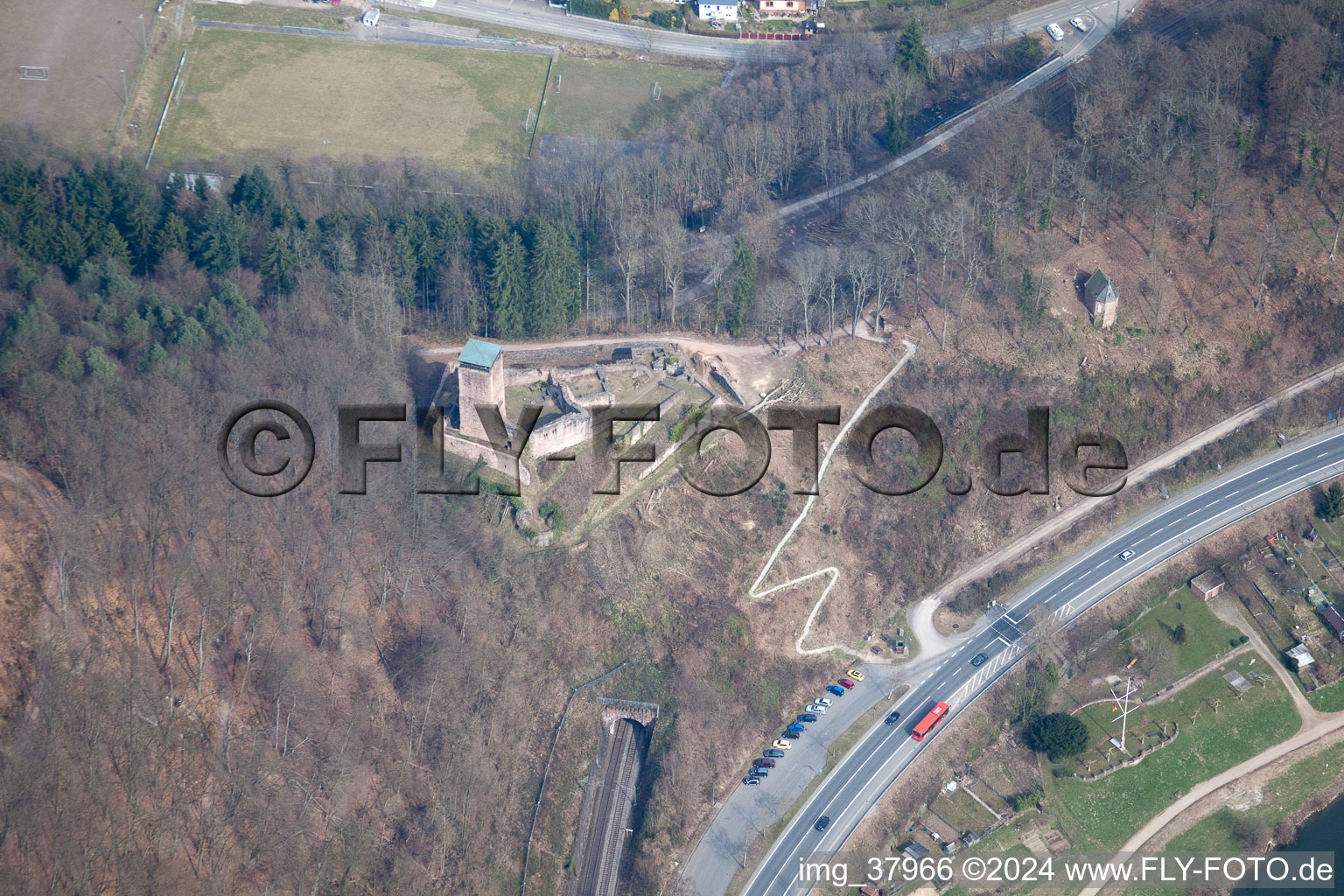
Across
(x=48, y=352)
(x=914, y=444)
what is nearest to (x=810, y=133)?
(x=914, y=444)

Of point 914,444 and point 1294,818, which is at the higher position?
point 914,444

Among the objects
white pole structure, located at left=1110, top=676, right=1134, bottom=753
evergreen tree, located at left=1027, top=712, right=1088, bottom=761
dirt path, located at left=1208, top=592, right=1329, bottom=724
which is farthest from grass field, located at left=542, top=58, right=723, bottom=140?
evergreen tree, located at left=1027, top=712, right=1088, bottom=761

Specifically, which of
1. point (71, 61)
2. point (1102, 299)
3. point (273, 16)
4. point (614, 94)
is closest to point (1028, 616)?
point (1102, 299)

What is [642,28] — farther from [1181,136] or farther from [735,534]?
[735,534]

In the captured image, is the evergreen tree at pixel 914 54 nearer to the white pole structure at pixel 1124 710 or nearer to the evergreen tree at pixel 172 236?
the white pole structure at pixel 1124 710

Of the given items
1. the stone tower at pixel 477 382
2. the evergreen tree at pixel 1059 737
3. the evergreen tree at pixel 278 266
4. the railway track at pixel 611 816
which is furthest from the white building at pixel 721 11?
the evergreen tree at pixel 1059 737

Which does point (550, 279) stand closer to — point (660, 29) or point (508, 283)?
point (508, 283)

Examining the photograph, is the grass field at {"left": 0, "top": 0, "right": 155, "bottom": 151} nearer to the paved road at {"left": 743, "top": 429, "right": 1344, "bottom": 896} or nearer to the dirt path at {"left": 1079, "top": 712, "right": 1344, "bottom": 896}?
the paved road at {"left": 743, "top": 429, "right": 1344, "bottom": 896}
